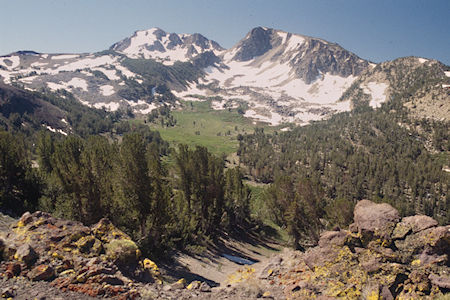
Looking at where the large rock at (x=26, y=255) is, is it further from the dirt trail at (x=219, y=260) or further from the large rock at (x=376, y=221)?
the large rock at (x=376, y=221)

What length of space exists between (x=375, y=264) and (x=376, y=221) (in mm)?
3410

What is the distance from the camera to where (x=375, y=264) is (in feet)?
47.2

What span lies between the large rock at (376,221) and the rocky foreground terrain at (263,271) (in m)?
0.06

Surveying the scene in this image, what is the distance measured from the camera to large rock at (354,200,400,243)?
16.1 metres

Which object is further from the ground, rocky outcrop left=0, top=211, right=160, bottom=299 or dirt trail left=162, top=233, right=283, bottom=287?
rocky outcrop left=0, top=211, right=160, bottom=299

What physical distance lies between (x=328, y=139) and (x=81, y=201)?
613 feet

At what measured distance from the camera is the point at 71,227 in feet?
52.2

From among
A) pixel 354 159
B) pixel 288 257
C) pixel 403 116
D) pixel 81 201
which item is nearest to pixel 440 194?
pixel 354 159

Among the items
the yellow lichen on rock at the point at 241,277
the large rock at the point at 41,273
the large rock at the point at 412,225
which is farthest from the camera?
the yellow lichen on rock at the point at 241,277

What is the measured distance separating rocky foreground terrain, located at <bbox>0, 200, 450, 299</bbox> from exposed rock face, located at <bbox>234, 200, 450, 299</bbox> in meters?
0.05

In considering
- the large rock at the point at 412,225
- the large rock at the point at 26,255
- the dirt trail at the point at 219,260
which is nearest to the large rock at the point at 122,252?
the large rock at the point at 26,255

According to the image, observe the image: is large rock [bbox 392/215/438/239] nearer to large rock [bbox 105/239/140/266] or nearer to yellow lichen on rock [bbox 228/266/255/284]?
yellow lichen on rock [bbox 228/266/255/284]

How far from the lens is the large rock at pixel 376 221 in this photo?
1606cm

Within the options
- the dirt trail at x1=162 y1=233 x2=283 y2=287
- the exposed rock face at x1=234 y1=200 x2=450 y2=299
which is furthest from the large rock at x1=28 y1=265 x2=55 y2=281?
the exposed rock face at x1=234 y1=200 x2=450 y2=299
